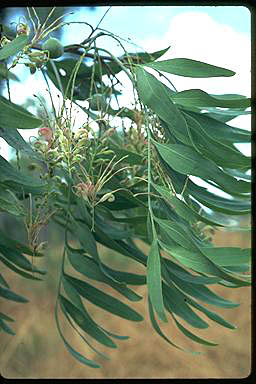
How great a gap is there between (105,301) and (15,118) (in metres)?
0.24

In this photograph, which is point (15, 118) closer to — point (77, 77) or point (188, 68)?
point (188, 68)

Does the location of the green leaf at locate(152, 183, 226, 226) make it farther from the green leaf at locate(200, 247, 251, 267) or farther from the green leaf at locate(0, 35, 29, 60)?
the green leaf at locate(0, 35, 29, 60)

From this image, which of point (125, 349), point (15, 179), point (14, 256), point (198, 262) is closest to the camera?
point (198, 262)

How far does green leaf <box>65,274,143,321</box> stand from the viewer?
556 millimetres

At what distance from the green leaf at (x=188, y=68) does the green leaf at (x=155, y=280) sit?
12cm

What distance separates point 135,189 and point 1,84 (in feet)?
0.66

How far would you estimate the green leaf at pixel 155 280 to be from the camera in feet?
1.21

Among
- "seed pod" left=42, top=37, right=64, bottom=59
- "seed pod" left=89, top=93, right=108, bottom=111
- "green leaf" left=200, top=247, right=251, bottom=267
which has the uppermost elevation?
"seed pod" left=42, top=37, right=64, bottom=59

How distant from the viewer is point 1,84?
654 millimetres

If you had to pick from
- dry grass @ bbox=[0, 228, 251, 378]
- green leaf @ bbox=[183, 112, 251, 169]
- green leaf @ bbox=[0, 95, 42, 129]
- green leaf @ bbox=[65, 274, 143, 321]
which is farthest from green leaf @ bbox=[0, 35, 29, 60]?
dry grass @ bbox=[0, 228, 251, 378]

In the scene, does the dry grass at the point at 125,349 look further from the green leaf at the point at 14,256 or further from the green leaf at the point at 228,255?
the green leaf at the point at 228,255

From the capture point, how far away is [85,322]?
22.7 inches

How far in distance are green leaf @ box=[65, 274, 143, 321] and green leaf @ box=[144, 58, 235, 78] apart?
8.9 inches

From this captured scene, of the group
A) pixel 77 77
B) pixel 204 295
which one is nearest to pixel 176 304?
pixel 204 295
